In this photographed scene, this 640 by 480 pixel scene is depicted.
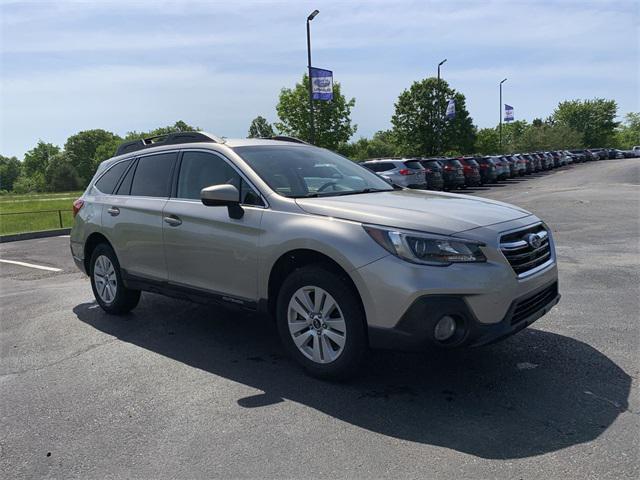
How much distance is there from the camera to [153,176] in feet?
18.0

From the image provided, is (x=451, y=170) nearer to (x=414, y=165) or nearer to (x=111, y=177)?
(x=414, y=165)

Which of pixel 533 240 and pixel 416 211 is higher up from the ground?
pixel 416 211

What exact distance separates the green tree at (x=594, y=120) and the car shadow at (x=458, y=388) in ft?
351

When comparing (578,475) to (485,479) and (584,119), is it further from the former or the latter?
(584,119)

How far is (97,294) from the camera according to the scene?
6.15m

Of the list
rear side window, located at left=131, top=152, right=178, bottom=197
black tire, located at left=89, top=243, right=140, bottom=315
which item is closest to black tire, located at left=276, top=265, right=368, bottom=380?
rear side window, located at left=131, top=152, right=178, bottom=197

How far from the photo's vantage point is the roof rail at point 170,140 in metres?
5.16

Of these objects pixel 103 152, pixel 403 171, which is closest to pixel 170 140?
pixel 403 171

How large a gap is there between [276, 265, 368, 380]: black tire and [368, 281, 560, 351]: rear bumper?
0.36ft

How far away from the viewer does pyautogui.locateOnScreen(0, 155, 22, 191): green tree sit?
484 feet

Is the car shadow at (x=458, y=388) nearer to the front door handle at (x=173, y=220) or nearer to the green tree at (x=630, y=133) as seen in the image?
the front door handle at (x=173, y=220)

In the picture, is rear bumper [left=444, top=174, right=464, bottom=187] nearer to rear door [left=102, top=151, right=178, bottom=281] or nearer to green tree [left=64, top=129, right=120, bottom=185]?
rear door [left=102, top=151, right=178, bottom=281]

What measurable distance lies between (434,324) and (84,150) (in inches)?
5291

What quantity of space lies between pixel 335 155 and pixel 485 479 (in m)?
3.56
